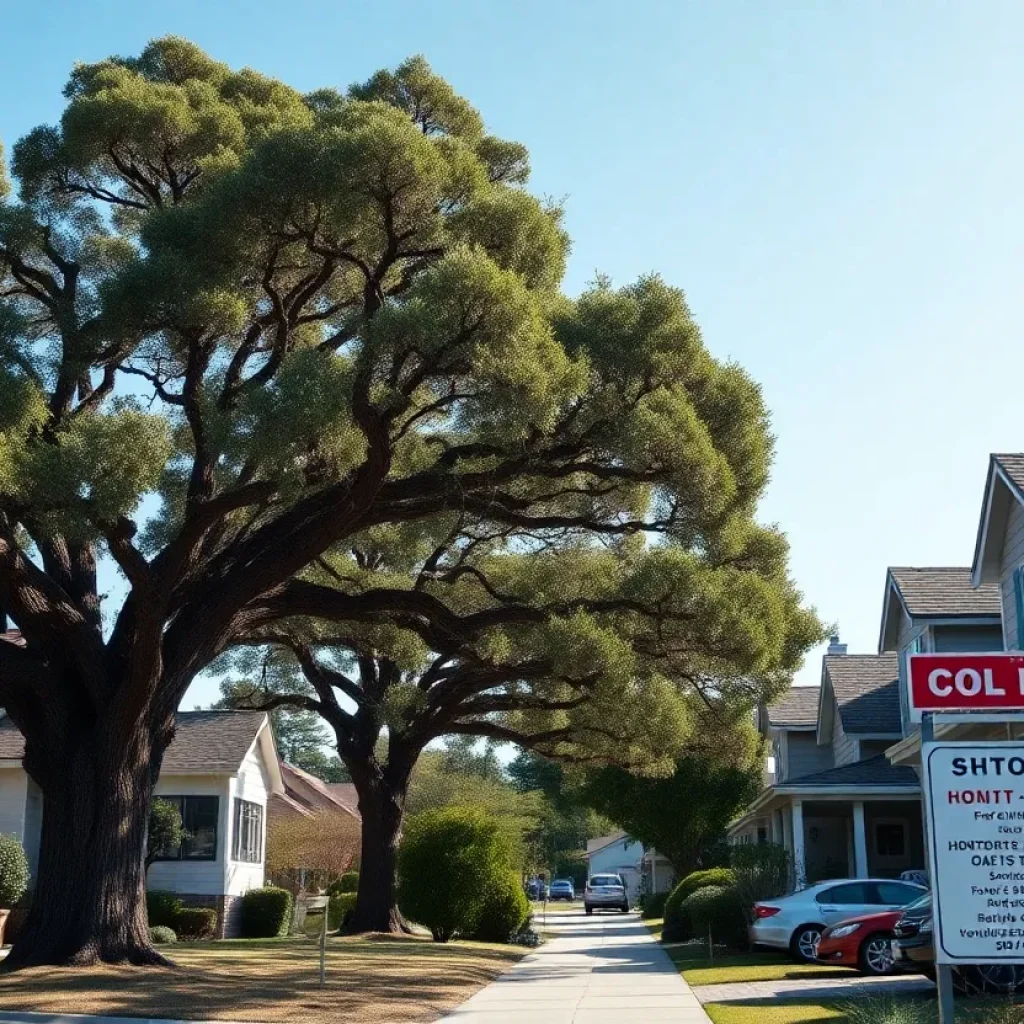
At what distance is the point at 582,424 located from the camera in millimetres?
17094

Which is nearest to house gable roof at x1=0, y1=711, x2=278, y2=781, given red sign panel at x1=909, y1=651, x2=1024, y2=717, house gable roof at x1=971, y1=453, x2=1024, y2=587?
house gable roof at x1=971, y1=453, x2=1024, y2=587

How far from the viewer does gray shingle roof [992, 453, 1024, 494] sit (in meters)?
20.2

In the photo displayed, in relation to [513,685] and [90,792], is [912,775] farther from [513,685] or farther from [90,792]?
[90,792]

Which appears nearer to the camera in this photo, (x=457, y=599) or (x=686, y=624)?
(x=686, y=624)

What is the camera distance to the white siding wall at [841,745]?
3284 cm

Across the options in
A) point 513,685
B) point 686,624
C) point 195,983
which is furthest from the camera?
point 513,685

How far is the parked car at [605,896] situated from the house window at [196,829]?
31.0 metres

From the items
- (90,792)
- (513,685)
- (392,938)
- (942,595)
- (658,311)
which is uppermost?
(658,311)

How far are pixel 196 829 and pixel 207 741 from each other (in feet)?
7.54

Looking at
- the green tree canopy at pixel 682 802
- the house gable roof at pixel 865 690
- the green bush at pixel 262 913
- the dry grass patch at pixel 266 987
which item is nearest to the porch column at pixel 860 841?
the house gable roof at pixel 865 690

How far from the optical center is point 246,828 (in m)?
34.2

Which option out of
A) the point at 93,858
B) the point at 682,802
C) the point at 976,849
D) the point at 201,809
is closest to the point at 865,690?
the point at 682,802

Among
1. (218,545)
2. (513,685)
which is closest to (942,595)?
(513,685)

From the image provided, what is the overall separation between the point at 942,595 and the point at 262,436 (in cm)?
1805
